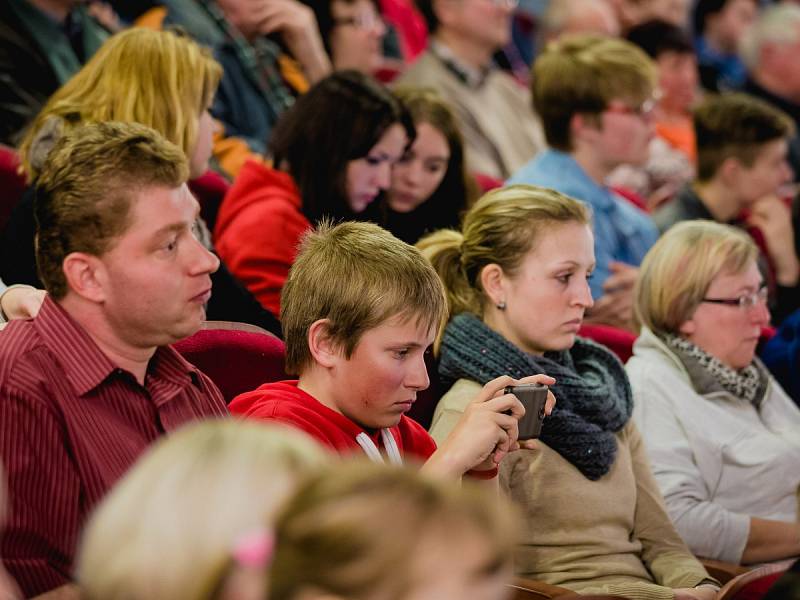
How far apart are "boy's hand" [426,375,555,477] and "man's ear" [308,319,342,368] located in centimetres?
25

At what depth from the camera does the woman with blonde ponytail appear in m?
2.67

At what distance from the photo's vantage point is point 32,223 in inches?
109

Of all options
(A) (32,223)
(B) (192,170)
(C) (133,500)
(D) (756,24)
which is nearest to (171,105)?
(B) (192,170)

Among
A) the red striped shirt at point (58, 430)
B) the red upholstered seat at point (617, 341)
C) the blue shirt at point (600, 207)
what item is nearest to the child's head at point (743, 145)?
the blue shirt at point (600, 207)

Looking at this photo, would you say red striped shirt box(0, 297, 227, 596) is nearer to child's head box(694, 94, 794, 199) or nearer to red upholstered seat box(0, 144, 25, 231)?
red upholstered seat box(0, 144, 25, 231)

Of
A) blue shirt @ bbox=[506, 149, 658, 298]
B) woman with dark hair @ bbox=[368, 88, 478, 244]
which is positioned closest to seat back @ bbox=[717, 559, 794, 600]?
woman with dark hair @ bbox=[368, 88, 478, 244]

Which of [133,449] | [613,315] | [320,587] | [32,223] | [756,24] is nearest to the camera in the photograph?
[320,587]

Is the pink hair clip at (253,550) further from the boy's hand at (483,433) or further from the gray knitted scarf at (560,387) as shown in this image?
the gray knitted scarf at (560,387)

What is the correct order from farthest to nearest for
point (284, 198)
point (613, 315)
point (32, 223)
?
point (613, 315)
point (284, 198)
point (32, 223)

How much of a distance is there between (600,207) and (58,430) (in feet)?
8.08

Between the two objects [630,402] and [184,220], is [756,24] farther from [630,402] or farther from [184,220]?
[184,220]

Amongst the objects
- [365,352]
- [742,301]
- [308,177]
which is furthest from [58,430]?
[742,301]

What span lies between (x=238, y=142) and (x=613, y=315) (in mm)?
1252

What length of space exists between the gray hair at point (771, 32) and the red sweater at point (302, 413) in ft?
15.3
